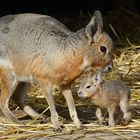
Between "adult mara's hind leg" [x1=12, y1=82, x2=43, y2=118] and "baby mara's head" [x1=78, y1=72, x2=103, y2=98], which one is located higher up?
"baby mara's head" [x1=78, y1=72, x2=103, y2=98]

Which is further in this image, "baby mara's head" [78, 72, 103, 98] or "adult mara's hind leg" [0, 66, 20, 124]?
"adult mara's hind leg" [0, 66, 20, 124]

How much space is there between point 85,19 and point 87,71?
5.55 meters

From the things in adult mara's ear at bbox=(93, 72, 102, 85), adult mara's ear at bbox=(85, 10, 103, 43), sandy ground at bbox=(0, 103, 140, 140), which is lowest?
sandy ground at bbox=(0, 103, 140, 140)

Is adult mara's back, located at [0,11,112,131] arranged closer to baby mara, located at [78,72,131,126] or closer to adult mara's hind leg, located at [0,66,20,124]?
adult mara's hind leg, located at [0,66,20,124]

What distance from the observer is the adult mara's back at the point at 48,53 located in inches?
242

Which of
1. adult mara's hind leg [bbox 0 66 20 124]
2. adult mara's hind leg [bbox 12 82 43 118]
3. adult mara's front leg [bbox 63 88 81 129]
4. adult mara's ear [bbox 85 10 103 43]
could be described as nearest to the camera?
adult mara's ear [bbox 85 10 103 43]

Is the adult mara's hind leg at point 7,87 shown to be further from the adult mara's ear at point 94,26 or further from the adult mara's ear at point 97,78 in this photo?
the adult mara's ear at point 94,26

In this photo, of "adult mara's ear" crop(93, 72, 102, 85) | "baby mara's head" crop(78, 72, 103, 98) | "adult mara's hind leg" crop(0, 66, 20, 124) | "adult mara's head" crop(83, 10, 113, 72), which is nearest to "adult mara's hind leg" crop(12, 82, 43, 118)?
"adult mara's hind leg" crop(0, 66, 20, 124)

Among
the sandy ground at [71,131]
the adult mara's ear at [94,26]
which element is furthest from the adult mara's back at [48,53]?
the sandy ground at [71,131]

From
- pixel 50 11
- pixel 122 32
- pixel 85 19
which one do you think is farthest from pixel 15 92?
pixel 50 11

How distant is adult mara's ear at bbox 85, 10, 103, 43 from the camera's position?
20.1 feet

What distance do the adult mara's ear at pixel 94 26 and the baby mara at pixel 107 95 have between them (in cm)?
37

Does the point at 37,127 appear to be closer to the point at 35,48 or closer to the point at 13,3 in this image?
the point at 35,48

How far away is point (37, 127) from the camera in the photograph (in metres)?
6.27
